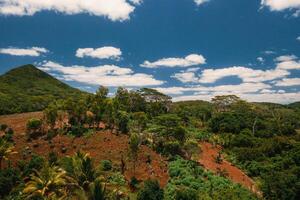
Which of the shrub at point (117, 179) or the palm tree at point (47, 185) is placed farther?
the shrub at point (117, 179)

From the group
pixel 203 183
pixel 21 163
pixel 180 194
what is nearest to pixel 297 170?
pixel 203 183

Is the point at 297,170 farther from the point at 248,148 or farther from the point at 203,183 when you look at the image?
the point at 203,183

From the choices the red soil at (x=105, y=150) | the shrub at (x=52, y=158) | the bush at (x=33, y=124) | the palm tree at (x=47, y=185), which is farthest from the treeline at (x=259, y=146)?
the bush at (x=33, y=124)

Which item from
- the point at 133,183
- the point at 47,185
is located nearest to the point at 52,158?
the point at 133,183

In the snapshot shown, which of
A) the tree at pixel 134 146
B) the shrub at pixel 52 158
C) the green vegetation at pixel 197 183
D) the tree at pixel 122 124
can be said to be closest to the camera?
the green vegetation at pixel 197 183

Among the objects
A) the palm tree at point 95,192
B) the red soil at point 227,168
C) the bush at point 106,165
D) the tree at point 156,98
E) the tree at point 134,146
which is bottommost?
the red soil at point 227,168

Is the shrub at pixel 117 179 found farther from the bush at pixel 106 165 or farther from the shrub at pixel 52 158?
the shrub at pixel 52 158

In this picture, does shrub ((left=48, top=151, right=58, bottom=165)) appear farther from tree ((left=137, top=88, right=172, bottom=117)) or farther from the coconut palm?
tree ((left=137, top=88, right=172, bottom=117))
